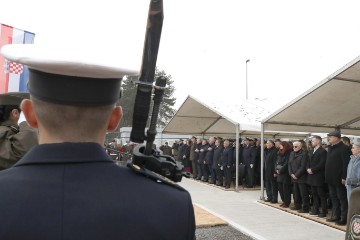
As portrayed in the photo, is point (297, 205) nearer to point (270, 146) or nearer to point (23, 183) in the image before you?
point (270, 146)

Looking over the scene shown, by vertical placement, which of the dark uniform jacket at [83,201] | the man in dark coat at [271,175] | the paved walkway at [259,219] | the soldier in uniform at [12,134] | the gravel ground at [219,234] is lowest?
the paved walkway at [259,219]

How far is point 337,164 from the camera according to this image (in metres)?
7.60

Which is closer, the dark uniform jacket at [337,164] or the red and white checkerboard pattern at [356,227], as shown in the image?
the red and white checkerboard pattern at [356,227]

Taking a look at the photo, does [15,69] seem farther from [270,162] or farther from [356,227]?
[270,162]

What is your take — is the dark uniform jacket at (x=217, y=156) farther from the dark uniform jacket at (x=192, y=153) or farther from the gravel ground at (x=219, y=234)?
the gravel ground at (x=219, y=234)

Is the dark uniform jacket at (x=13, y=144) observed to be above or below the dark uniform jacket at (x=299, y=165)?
above

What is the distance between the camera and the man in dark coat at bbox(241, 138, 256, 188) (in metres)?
12.6

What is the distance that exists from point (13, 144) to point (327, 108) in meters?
8.02

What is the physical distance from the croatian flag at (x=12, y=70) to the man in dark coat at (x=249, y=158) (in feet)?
26.1

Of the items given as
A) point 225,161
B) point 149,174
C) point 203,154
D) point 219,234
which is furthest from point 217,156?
point 149,174

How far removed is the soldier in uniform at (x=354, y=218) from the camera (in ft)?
6.53

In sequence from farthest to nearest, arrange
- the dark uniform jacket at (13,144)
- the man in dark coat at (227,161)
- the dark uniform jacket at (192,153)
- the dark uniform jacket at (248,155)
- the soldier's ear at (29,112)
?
the dark uniform jacket at (192,153) → the man in dark coat at (227,161) → the dark uniform jacket at (248,155) → the dark uniform jacket at (13,144) → the soldier's ear at (29,112)

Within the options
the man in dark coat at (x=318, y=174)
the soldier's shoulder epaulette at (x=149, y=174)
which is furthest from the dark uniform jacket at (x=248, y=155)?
the soldier's shoulder epaulette at (x=149, y=174)

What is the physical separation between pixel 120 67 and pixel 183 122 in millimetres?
15307
